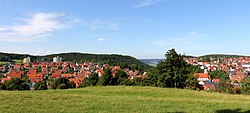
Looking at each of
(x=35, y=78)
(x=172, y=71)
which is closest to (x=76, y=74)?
(x=35, y=78)

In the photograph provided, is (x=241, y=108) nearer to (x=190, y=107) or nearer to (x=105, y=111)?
(x=190, y=107)

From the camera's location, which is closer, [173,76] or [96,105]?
[96,105]

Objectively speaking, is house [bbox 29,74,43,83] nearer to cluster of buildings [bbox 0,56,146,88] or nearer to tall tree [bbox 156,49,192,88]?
cluster of buildings [bbox 0,56,146,88]

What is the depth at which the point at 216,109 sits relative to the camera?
1171 cm

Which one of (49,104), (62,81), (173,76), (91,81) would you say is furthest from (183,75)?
(62,81)

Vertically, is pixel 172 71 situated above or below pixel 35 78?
above

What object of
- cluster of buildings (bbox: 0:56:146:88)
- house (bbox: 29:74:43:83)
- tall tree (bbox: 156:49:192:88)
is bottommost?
house (bbox: 29:74:43:83)

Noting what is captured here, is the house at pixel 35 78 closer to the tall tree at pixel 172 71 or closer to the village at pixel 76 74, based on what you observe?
the village at pixel 76 74

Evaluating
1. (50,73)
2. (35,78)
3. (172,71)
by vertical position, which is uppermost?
(172,71)

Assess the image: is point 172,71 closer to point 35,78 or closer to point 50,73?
point 35,78

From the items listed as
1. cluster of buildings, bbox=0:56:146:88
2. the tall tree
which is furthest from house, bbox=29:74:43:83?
the tall tree

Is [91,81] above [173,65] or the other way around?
the other way around

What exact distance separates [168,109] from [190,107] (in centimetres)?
133

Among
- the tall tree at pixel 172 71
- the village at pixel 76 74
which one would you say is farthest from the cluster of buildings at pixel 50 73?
the tall tree at pixel 172 71
